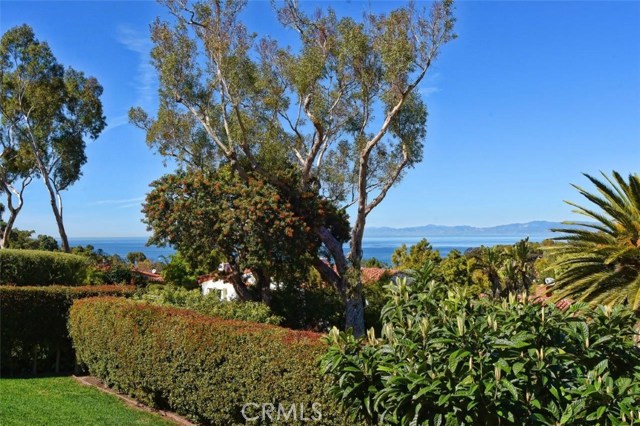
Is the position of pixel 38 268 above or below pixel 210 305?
above

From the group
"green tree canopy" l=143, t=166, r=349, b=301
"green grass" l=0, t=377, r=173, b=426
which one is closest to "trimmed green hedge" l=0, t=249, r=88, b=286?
"green tree canopy" l=143, t=166, r=349, b=301

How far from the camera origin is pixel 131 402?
9.80 meters

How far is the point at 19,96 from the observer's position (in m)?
28.3

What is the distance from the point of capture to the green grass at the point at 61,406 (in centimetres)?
829

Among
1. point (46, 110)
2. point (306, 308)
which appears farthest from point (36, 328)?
point (46, 110)

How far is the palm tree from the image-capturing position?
9922 millimetres

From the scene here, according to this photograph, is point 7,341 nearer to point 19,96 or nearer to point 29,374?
point 29,374

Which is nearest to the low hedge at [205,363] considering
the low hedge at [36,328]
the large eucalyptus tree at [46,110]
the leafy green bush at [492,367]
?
the leafy green bush at [492,367]

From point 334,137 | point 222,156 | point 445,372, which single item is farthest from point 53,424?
point 334,137

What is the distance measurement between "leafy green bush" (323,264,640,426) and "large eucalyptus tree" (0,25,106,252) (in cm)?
2706

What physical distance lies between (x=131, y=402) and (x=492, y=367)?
702 centimetres

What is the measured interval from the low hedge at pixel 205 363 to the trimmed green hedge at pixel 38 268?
4.89 meters

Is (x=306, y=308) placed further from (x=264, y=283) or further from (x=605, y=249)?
(x=605, y=249)

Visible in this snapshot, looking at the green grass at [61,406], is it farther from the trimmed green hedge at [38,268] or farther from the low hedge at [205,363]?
the trimmed green hedge at [38,268]
